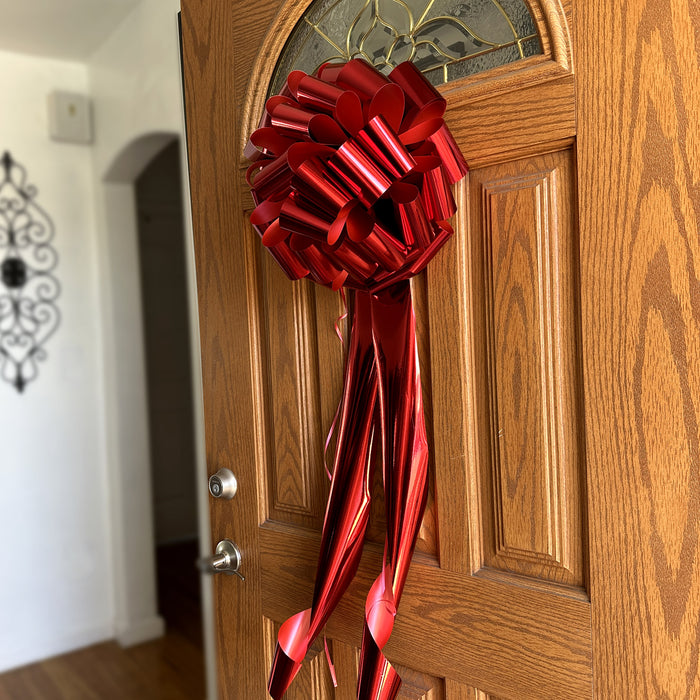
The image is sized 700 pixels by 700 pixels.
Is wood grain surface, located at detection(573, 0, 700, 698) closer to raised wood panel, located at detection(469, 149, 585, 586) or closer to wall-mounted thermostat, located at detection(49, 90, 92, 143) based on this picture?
raised wood panel, located at detection(469, 149, 585, 586)

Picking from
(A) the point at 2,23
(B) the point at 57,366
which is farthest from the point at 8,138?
(B) the point at 57,366

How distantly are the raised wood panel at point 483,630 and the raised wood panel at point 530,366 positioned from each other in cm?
4

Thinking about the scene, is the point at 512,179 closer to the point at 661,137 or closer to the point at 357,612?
the point at 661,137

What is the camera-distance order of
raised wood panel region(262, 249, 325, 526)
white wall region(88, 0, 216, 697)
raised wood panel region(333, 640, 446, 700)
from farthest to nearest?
white wall region(88, 0, 216, 697) < raised wood panel region(262, 249, 325, 526) < raised wood panel region(333, 640, 446, 700)

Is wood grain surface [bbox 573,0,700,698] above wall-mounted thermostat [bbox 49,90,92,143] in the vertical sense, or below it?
below

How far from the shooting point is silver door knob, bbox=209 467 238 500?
1.23 metres

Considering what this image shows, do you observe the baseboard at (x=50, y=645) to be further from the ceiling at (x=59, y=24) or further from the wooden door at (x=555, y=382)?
the ceiling at (x=59, y=24)

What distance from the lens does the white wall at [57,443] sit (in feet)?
9.55

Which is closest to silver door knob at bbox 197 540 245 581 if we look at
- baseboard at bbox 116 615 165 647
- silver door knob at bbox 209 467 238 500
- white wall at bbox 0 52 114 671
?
silver door knob at bbox 209 467 238 500

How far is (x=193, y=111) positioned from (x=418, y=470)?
79cm

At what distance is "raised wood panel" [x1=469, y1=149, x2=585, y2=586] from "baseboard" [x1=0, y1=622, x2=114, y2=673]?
277 centimetres

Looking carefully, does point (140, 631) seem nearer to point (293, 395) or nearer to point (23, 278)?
point (23, 278)

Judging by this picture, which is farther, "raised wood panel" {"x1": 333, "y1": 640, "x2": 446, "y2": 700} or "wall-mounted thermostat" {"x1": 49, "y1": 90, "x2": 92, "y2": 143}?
"wall-mounted thermostat" {"x1": 49, "y1": 90, "x2": 92, "y2": 143}

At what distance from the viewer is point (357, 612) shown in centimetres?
104
